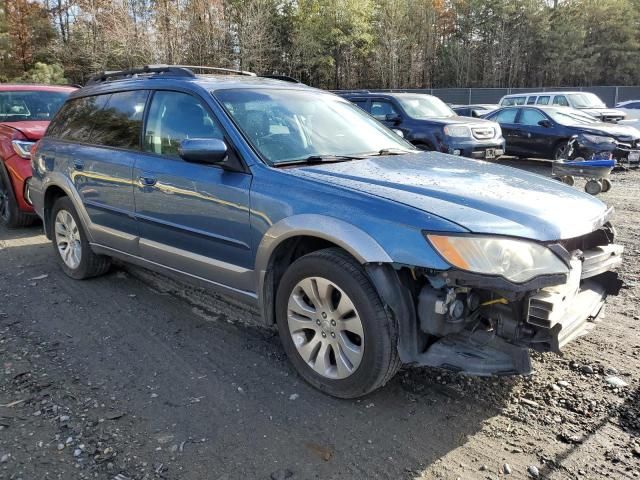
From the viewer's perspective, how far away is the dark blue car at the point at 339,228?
254 centimetres

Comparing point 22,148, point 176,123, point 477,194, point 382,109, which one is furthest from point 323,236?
point 382,109

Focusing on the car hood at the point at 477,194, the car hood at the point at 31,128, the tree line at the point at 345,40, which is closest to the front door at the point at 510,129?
the car hood at the point at 477,194

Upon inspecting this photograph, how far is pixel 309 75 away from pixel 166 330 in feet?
137

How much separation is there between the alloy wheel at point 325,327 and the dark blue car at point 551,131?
10.8 meters

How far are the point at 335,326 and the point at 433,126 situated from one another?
838 centimetres

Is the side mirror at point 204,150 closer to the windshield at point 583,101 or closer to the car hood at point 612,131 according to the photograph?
the car hood at point 612,131

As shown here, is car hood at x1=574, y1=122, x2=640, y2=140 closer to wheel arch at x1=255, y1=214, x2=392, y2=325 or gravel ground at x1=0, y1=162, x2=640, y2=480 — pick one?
gravel ground at x1=0, y1=162, x2=640, y2=480

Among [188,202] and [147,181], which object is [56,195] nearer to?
[147,181]

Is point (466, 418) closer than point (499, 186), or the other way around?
point (466, 418)

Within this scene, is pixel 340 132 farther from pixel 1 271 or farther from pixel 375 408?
pixel 1 271

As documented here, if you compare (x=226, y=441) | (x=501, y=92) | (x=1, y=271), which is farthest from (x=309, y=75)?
(x=226, y=441)

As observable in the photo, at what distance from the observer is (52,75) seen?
30453 millimetres

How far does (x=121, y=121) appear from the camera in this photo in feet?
14.3

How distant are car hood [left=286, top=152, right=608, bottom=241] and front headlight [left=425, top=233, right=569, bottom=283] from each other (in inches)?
2.2
